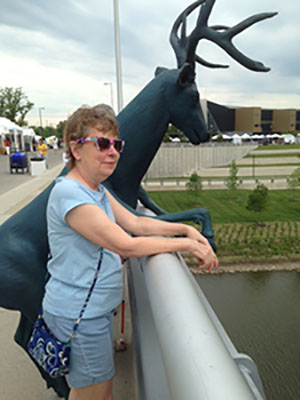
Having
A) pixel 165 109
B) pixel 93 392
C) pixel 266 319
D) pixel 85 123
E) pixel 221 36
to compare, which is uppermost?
pixel 221 36

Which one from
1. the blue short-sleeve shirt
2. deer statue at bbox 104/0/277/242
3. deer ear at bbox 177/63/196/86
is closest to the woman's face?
the blue short-sleeve shirt

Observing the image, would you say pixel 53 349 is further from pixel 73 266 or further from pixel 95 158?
pixel 95 158

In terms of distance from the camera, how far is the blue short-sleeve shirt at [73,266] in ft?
4.60

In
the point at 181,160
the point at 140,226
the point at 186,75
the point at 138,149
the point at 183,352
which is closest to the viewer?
the point at 183,352

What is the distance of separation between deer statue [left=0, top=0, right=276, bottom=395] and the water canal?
619 centimetres

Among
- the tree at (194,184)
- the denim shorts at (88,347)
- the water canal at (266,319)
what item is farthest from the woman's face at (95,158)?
the tree at (194,184)

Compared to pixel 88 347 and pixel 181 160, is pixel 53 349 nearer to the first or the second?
pixel 88 347

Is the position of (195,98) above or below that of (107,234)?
above

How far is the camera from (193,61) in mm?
2639

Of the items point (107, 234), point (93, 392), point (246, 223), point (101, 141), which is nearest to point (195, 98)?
point (101, 141)

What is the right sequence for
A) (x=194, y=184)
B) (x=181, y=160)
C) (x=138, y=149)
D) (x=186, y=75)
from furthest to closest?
(x=181, y=160), (x=194, y=184), (x=138, y=149), (x=186, y=75)

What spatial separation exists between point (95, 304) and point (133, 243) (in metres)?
0.29

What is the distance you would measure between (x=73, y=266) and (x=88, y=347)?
1.15ft

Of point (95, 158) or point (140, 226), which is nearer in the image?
point (95, 158)
